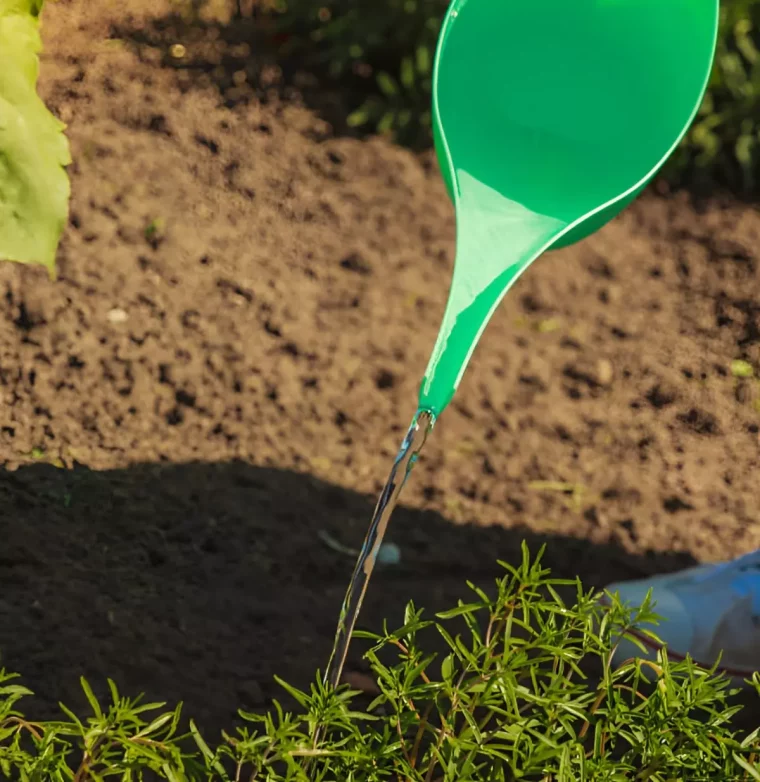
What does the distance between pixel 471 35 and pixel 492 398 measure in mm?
865

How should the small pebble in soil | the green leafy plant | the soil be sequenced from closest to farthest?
the green leafy plant < the soil < the small pebble in soil

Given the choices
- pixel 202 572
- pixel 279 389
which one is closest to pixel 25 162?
pixel 202 572

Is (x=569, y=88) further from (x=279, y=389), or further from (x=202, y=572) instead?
(x=202, y=572)

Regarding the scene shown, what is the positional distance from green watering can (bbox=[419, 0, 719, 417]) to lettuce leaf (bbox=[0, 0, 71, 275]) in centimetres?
54

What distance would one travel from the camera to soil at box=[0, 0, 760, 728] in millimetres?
1675

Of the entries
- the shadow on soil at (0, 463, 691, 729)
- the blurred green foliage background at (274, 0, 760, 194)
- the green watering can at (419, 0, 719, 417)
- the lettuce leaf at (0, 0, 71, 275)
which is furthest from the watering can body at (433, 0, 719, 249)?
the blurred green foliage background at (274, 0, 760, 194)

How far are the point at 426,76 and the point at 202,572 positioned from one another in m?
1.52

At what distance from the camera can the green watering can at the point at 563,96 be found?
1549 mm

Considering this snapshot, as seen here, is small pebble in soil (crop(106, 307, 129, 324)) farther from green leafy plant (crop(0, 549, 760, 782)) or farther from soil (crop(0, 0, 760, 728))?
green leafy plant (crop(0, 549, 760, 782))

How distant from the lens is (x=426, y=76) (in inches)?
A: 106

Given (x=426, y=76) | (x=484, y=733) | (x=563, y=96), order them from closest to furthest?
(x=484, y=733), (x=563, y=96), (x=426, y=76)

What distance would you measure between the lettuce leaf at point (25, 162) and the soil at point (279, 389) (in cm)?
57

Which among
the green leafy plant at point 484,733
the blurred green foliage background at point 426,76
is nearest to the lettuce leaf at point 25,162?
the green leafy plant at point 484,733

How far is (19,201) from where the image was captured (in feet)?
4.11
